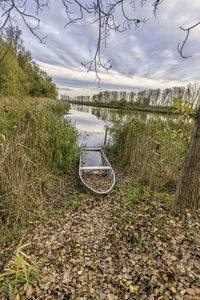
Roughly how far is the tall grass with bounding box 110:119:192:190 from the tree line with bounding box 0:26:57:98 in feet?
9.45

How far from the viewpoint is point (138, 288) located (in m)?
1.49

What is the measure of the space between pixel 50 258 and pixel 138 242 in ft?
4.21

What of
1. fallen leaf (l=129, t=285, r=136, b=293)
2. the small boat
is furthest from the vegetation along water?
the small boat

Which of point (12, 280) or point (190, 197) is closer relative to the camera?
point (12, 280)

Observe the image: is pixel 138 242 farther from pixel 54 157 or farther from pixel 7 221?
pixel 54 157

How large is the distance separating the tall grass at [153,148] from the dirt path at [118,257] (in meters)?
1.15

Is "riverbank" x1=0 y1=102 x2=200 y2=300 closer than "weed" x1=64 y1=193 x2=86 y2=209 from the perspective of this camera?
Yes

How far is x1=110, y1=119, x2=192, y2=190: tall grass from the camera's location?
3.58 m

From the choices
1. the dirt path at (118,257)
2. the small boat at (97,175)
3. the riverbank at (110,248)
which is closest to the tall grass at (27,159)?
Answer: the riverbank at (110,248)

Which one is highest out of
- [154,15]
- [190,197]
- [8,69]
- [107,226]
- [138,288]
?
[8,69]

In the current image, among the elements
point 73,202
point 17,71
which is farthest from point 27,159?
point 17,71

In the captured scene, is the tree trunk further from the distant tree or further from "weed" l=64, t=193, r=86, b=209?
"weed" l=64, t=193, r=86, b=209

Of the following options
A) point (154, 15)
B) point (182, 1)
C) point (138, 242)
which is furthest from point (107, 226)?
point (182, 1)

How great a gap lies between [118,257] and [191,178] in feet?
5.47
